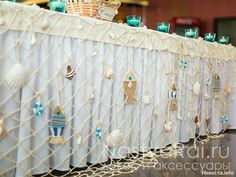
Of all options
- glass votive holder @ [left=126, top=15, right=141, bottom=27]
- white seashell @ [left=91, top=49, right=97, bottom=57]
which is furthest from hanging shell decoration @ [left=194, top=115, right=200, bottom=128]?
white seashell @ [left=91, top=49, right=97, bottom=57]

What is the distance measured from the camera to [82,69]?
1227 millimetres

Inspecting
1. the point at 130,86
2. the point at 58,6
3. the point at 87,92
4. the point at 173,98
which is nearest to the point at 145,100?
the point at 130,86

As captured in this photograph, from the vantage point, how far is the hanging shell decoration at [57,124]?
1.13m

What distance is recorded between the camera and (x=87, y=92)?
1246 mm

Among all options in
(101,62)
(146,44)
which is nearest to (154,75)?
(146,44)

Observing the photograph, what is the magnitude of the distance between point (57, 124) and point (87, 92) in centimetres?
20

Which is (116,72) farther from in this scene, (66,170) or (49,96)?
(66,170)

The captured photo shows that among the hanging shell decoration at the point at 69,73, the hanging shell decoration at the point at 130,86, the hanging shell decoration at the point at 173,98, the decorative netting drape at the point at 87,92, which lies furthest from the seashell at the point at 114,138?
the hanging shell decoration at the point at 173,98

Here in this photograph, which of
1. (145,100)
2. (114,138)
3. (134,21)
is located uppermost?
(134,21)

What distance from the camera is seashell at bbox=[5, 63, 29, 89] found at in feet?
3.27

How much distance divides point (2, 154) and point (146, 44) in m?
0.85

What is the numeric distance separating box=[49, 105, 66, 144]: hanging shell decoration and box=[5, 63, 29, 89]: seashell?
18 cm

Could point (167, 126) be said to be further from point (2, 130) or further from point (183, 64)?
point (2, 130)

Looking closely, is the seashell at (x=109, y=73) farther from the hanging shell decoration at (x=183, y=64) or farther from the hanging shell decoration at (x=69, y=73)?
the hanging shell decoration at (x=183, y=64)
